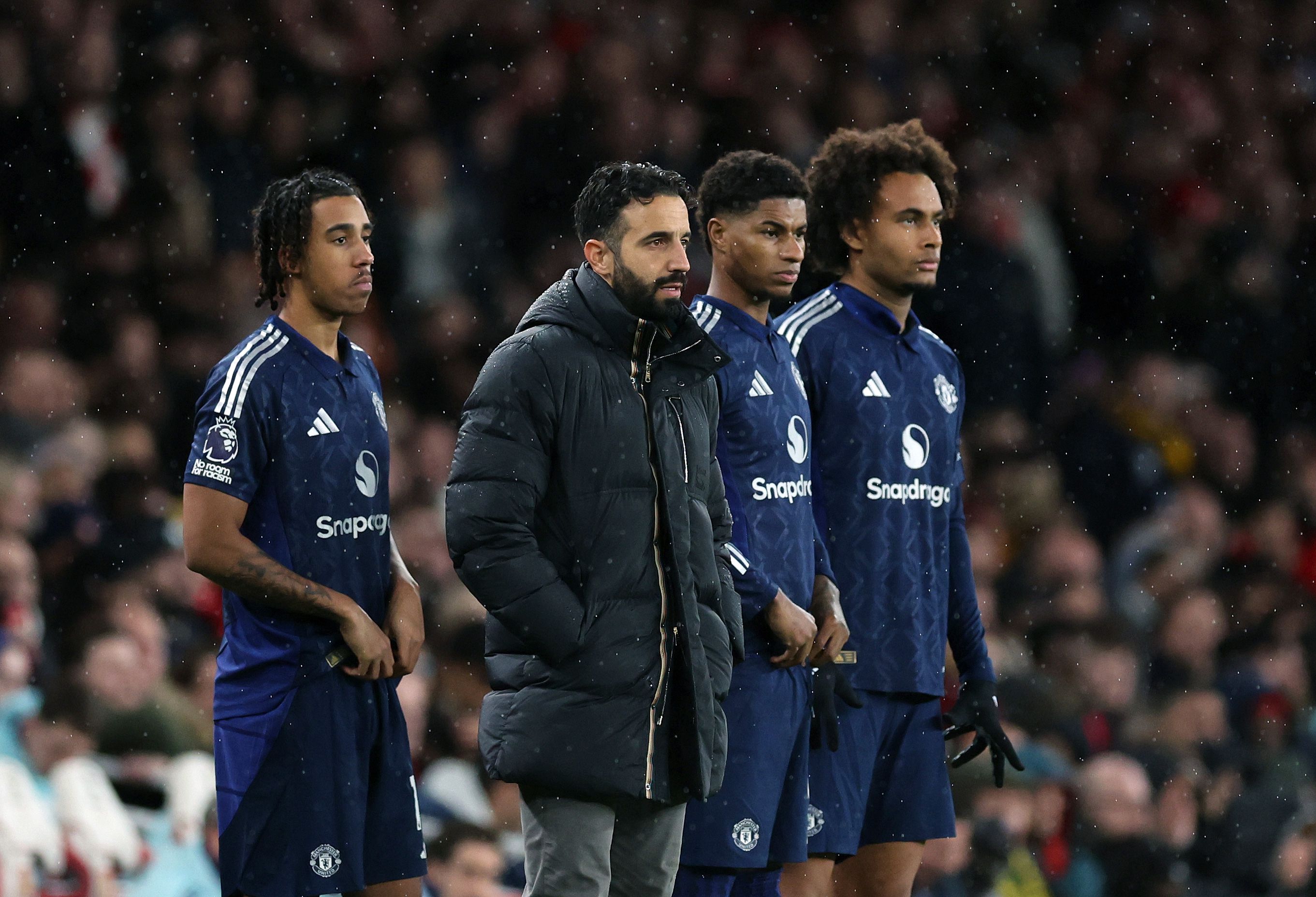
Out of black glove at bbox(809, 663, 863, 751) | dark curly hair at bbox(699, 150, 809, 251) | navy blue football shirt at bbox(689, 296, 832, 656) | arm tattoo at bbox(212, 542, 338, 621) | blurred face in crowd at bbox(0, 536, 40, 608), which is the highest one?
dark curly hair at bbox(699, 150, 809, 251)

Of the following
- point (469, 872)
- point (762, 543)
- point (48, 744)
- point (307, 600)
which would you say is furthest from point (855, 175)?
point (48, 744)

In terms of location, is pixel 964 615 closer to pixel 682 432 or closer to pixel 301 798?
pixel 682 432

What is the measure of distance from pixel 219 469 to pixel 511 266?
452cm

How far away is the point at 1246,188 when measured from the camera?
998 cm

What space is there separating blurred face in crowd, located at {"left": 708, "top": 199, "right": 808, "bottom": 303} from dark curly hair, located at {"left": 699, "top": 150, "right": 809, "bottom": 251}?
17 mm

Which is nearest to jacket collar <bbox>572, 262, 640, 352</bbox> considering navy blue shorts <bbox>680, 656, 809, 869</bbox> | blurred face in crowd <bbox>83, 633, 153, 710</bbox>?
navy blue shorts <bbox>680, 656, 809, 869</bbox>

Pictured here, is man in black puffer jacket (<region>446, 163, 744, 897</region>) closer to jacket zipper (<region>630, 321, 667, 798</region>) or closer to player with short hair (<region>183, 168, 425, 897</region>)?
jacket zipper (<region>630, 321, 667, 798</region>)

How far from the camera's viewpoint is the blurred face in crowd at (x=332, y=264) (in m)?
3.79

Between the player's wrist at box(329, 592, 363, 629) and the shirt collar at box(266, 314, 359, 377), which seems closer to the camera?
the player's wrist at box(329, 592, 363, 629)

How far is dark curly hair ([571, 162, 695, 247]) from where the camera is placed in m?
3.51

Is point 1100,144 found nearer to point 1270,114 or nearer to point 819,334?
point 1270,114

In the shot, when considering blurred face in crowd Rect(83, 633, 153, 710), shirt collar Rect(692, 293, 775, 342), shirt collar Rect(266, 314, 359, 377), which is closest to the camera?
shirt collar Rect(266, 314, 359, 377)

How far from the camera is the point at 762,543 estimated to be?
13.0 feet

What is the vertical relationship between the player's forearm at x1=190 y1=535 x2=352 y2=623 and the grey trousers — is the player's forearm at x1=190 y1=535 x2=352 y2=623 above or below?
above
